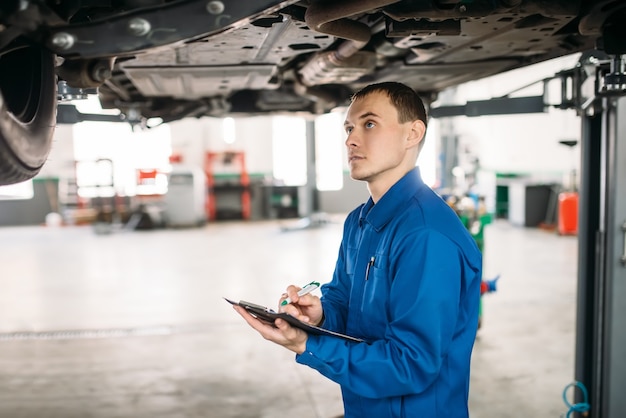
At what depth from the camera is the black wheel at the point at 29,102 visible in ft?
3.63

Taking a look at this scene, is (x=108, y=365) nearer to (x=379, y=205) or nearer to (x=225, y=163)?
(x=379, y=205)

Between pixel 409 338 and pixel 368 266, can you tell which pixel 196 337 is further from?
pixel 409 338

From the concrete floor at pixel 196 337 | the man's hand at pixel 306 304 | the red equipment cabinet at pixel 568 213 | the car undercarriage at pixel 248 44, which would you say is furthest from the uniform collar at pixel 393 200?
the red equipment cabinet at pixel 568 213

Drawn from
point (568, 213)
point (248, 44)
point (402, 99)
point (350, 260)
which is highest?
point (248, 44)

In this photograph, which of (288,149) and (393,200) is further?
(288,149)

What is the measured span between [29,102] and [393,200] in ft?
2.82

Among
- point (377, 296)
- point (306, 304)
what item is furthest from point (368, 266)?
point (306, 304)

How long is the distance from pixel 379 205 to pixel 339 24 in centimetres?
51

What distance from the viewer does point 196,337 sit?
407 centimetres

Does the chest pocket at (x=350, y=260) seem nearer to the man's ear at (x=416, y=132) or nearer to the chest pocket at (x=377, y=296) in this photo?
the chest pocket at (x=377, y=296)

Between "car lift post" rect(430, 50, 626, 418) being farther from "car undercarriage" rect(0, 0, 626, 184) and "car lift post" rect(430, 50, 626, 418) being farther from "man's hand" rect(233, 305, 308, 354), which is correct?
"man's hand" rect(233, 305, 308, 354)

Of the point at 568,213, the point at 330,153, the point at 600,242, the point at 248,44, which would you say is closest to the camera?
the point at 248,44

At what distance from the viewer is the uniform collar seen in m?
1.39

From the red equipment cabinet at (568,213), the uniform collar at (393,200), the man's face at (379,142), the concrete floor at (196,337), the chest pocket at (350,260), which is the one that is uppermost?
the man's face at (379,142)
